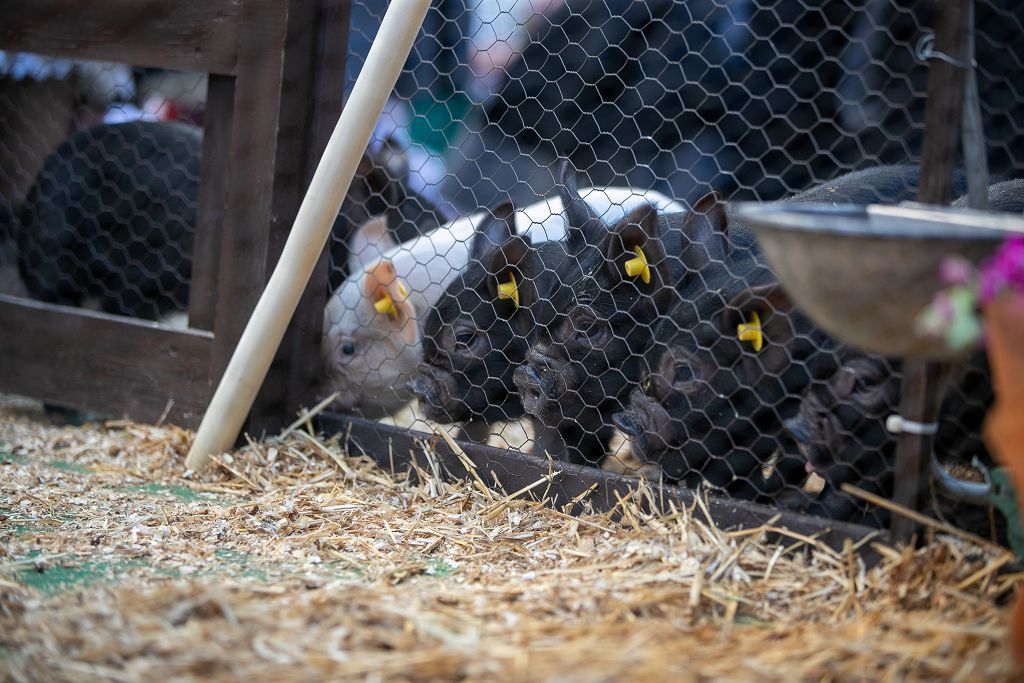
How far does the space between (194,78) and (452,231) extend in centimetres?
315

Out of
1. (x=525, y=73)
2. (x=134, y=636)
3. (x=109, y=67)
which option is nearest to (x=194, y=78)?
(x=109, y=67)

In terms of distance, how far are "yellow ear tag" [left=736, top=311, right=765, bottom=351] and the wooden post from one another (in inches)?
16.4

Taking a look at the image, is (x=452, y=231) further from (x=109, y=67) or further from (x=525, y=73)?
(x=109, y=67)

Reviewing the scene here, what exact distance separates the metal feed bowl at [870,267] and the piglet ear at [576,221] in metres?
1.27

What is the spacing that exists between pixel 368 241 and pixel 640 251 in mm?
1369

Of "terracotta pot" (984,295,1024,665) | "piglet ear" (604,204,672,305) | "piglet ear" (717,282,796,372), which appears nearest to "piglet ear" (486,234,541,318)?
"piglet ear" (604,204,672,305)

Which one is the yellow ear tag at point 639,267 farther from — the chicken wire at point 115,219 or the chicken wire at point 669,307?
the chicken wire at point 115,219

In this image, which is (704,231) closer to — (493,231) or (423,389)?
(493,231)

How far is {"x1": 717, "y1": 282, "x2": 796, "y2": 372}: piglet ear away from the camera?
2.28 metres

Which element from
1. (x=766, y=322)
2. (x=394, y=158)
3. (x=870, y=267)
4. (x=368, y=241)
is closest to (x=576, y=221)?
(x=766, y=322)

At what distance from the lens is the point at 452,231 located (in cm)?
345

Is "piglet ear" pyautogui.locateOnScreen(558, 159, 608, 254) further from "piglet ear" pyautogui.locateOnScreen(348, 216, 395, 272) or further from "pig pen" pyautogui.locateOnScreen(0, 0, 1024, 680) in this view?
"piglet ear" pyautogui.locateOnScreen(348, 216, 395, 272)

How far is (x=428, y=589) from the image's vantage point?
200cm

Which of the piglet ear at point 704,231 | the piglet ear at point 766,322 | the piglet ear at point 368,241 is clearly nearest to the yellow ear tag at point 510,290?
the piglet ear at point 704,231
